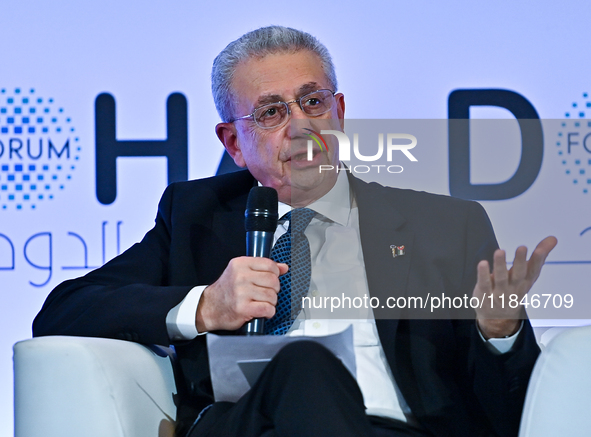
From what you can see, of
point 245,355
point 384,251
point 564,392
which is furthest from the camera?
point 384,251

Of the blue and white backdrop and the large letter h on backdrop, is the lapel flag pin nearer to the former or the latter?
the blue and white backdrop

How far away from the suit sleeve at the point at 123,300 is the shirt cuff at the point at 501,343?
0.70 metres

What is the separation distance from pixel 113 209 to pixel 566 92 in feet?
6.49

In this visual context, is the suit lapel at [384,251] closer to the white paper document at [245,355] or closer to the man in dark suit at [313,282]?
the man in dark suit at [313,282]

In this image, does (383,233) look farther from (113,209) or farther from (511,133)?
(113,209)

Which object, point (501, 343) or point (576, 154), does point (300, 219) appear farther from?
point (576, 154)

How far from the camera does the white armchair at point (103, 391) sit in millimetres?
1139

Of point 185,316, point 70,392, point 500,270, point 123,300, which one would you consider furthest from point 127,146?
point 500,270

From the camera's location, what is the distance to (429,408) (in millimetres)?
1422

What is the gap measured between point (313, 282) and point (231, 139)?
0.61m

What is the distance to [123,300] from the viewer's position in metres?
1.52

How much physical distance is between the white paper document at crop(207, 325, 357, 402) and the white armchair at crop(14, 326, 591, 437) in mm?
189

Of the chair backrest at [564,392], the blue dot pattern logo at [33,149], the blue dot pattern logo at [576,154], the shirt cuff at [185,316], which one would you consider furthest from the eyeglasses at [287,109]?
the blue dot pattern logo at [33,149]

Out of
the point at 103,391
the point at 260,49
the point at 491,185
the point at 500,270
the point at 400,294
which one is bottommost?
the point at 103,391
